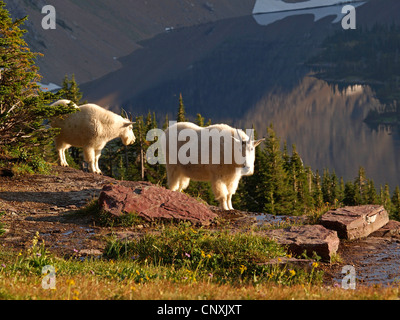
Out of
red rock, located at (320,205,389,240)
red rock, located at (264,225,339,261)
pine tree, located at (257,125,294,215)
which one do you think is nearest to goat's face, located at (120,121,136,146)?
red rock, located at (320,205,389,240)

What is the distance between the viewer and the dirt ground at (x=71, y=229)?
343 inches

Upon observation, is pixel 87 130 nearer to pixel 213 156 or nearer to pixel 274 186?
pixel 213 156

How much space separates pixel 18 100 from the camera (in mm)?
14773

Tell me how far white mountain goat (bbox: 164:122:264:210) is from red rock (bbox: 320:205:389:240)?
11.1ft

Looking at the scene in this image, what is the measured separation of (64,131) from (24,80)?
5980mm

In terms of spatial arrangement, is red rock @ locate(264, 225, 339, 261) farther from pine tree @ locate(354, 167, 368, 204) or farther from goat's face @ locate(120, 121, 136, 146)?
pine tree @ locate(354, 167, 368, 204)

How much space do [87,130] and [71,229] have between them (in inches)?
388

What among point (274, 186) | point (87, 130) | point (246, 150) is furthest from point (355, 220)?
point (274, 186)

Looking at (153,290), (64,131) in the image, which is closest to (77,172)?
(64,131)

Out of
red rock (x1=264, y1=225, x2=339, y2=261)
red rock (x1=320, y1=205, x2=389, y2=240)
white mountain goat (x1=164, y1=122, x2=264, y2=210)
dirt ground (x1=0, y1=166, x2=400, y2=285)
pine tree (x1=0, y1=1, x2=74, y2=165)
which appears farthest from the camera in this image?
white mountain goat (x1=164, y1=122, x2=264, y2=210)

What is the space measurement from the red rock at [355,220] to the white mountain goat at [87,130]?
1138 cm

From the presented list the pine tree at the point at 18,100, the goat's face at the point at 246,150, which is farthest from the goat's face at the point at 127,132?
the goat's face at the point at 246,150

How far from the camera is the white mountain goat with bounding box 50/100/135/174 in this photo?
64.4 feet

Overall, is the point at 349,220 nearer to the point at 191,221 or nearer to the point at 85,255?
the point at 191,221
